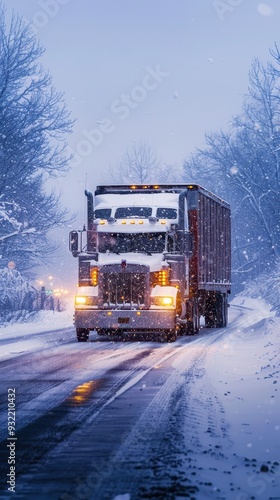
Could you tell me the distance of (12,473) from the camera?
662cm

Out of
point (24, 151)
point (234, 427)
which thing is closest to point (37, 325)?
point (24, 151)

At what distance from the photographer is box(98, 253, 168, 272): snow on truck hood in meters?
21.7

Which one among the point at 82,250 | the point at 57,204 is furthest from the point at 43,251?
the point at 82,250

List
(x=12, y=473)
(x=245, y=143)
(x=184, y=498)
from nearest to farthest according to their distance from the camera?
(x=184, y=498)
(x=12, y=473)
(x=245, y=143)

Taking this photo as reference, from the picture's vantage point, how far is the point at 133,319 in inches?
842

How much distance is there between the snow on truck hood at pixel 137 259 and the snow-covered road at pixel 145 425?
13.7ft

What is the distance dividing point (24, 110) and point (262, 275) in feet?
97.2

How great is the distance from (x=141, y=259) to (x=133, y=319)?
1.56 metres

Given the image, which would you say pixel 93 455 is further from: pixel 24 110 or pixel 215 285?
pixel 24 110

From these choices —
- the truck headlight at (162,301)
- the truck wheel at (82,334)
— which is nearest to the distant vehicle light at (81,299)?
the truck wheel at (82,334)

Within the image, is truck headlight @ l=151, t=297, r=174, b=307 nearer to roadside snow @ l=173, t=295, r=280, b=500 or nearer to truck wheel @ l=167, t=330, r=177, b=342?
truck wheel @ l=167, t=330, r=177, b=342

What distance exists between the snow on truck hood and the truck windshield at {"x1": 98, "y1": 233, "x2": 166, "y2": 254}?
0.23 metres

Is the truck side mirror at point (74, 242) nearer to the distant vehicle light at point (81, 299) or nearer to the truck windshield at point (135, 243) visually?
the truck windshield at point (135, 243)

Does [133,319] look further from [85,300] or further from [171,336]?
[85,300]
